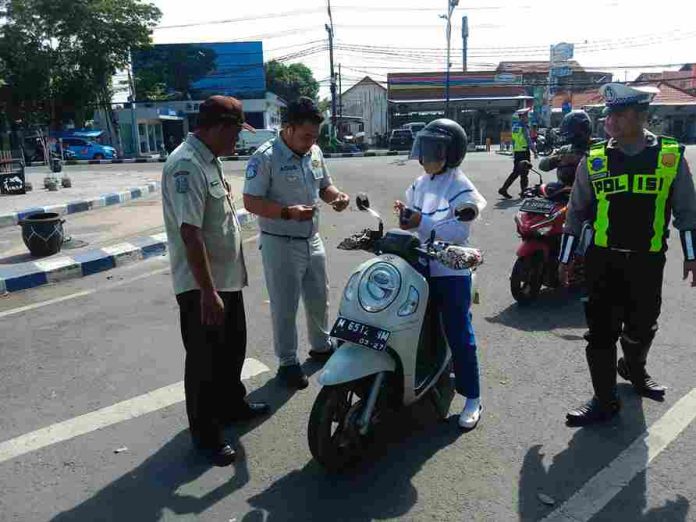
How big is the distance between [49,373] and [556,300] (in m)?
4.14

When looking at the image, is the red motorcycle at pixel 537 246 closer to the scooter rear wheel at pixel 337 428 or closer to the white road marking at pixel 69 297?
the scooter rear wheel at pixel 337 428

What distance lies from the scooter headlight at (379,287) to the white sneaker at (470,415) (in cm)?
86

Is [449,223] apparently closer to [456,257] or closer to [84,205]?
[456,257]

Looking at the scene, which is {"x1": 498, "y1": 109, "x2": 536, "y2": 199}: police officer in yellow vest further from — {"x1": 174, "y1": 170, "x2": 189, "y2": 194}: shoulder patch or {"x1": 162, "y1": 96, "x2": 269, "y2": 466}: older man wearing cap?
{"x1": 174, "y1": 170, "x2": 189, "y2": 194}: shoulder patch

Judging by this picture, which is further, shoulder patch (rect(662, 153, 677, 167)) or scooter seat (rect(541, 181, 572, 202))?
scooter seat (rect(541, 181, 572, 202))

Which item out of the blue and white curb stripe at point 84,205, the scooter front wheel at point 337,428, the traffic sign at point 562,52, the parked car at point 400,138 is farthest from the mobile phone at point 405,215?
the traffic sign at point 562,52

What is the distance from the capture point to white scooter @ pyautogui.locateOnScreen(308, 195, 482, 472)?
8.93 ft

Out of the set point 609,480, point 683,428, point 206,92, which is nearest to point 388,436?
point 609,480

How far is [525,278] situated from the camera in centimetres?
522

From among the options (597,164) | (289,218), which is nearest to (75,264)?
(289,218)

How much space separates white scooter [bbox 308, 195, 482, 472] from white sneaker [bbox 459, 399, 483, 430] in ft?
1.25

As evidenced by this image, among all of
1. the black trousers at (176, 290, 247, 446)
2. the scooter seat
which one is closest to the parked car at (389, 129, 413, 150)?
the scooter seat

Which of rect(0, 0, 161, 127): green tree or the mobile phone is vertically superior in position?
rect(0, 0, 161, 127): green tree

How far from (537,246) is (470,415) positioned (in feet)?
8.04
